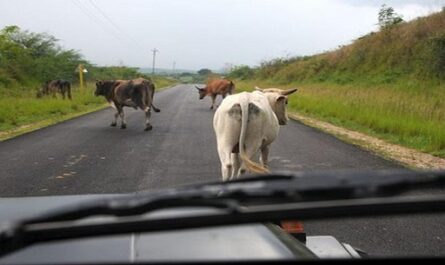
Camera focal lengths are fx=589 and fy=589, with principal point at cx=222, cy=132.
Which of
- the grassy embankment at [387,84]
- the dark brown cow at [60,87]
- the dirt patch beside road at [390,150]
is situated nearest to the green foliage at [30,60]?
the dark brown cow at [60,87]

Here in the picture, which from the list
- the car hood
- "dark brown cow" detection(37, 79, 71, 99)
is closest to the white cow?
the car hood

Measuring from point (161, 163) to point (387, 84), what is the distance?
22961mm

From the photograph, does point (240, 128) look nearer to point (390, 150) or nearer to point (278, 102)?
point (278, 102)

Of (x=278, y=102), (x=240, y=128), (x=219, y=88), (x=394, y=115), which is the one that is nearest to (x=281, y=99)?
(x=278, y=102)

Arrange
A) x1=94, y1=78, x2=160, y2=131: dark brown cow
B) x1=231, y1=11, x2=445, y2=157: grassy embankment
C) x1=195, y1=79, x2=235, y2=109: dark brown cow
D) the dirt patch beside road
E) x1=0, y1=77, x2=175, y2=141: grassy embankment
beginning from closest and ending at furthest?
the dirt patch beside road → x1=231, y1=11, x2=445, y2=157: grassy embankment → x1=0, y1=77, x2=175, y2=141: grassy embankment → x1=94, y1=78, x2=160, y2=131: dark brown cow → x1=195, y1=79, x2=235, y2=109: dark brown cow

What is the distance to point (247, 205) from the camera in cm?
155

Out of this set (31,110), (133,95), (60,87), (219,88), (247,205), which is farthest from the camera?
(60,87)

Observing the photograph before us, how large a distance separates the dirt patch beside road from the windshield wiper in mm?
8265

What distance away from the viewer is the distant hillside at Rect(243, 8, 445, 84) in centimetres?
2873

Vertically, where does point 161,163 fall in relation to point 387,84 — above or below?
below

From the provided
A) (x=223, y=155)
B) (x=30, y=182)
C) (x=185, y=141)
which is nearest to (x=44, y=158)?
(x=30, y=182)

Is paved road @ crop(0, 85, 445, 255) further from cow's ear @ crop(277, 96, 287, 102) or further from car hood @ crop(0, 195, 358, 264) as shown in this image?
car hood @ crop(0, 195, 358, 264)

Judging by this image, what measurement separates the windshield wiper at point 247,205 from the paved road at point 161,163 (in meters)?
3.23

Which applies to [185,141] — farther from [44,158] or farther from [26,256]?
[26,256]
